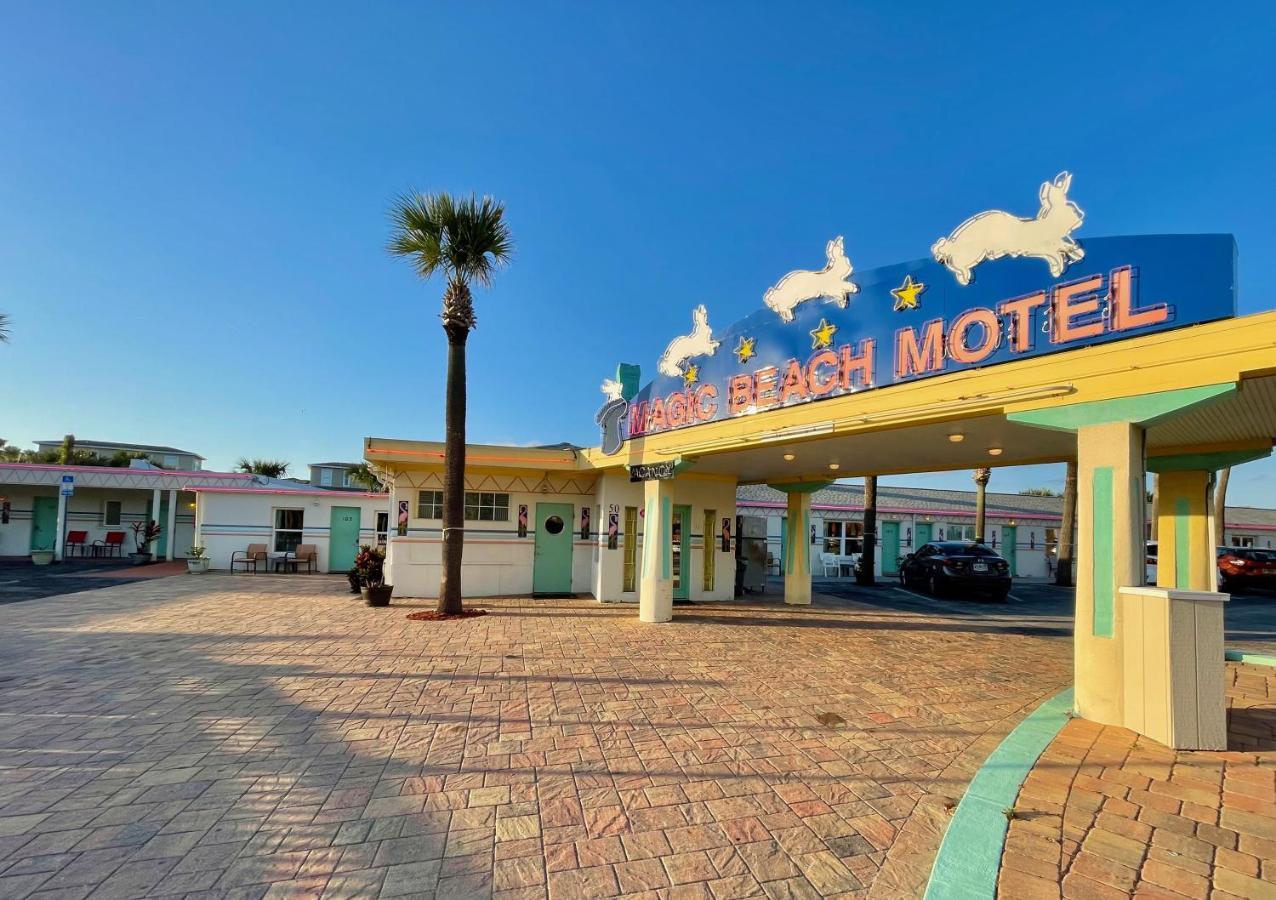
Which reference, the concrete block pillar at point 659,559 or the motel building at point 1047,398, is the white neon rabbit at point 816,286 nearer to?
the motel building at point 1047,398

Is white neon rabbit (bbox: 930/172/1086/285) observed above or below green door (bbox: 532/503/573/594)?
above

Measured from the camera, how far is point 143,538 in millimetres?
22719

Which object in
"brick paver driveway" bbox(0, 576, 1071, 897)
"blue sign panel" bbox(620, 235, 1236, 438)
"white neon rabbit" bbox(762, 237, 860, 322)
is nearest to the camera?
"brick paver driveway" bbox(0, 576, 1071, 897)

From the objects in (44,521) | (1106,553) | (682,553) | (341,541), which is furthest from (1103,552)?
(44,521)

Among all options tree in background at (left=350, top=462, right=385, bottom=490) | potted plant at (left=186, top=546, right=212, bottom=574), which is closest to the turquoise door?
potted plant at (left=186, top=546, right=212, bottom=574)

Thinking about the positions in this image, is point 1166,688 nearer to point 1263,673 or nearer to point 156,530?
point 1263,673

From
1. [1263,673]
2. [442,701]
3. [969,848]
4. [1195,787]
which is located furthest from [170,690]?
[1263,673]

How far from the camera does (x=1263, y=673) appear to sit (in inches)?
269

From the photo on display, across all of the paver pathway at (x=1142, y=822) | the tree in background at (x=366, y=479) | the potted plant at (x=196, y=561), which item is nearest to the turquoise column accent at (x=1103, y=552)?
the paver pathway at (x=1142, y=822)

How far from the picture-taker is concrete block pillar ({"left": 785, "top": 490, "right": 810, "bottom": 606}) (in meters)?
13.6

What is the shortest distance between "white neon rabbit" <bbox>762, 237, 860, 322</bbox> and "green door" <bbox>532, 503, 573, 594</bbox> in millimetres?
8195

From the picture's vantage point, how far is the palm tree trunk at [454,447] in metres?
10.8

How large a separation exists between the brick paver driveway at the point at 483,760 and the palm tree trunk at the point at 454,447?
6.48ft

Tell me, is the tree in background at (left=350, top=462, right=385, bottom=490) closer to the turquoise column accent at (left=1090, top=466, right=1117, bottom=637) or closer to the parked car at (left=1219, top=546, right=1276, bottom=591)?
the turquoise column accent at (left=1090, top=466, right=1117, bottom=637)
